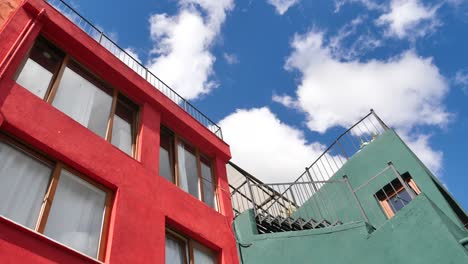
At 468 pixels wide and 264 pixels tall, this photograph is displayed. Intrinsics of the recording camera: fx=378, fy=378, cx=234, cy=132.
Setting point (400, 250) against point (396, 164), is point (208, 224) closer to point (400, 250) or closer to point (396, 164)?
point (400, 250)

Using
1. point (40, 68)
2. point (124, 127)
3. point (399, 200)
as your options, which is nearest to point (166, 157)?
point (124, 127)

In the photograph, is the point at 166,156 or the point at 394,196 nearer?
the point at 166,156

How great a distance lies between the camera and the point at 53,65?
895 cm

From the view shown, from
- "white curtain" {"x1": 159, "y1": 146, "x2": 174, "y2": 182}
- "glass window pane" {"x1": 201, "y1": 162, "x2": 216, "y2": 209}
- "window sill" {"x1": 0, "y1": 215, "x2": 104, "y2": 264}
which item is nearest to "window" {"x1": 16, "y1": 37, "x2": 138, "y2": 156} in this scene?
"white curtain" {"x1": 159, "y1": 146, "x2": 174, "y2": 182}

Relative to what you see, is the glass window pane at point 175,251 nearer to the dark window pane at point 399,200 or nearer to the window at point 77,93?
the window at point 77,93

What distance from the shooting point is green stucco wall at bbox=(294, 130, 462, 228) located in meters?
11.1

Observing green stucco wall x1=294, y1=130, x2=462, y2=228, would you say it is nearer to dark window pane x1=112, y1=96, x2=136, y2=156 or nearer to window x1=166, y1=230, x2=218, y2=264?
window x1=166, y1=230, x2=218, y2=264

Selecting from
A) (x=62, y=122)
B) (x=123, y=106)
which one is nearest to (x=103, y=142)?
(x=62, y=122)

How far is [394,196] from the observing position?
11.5m

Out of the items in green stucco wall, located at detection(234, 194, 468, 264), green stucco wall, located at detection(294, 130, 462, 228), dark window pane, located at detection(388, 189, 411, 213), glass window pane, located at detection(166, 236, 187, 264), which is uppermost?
green stucco wall, located at detection(294, 130, 462, 228)

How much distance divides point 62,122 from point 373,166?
9409 millimetres

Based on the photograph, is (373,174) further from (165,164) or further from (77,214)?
(77,214)

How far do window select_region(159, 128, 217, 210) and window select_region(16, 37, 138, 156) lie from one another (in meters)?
1.19

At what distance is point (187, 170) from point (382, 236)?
18.8 ft
